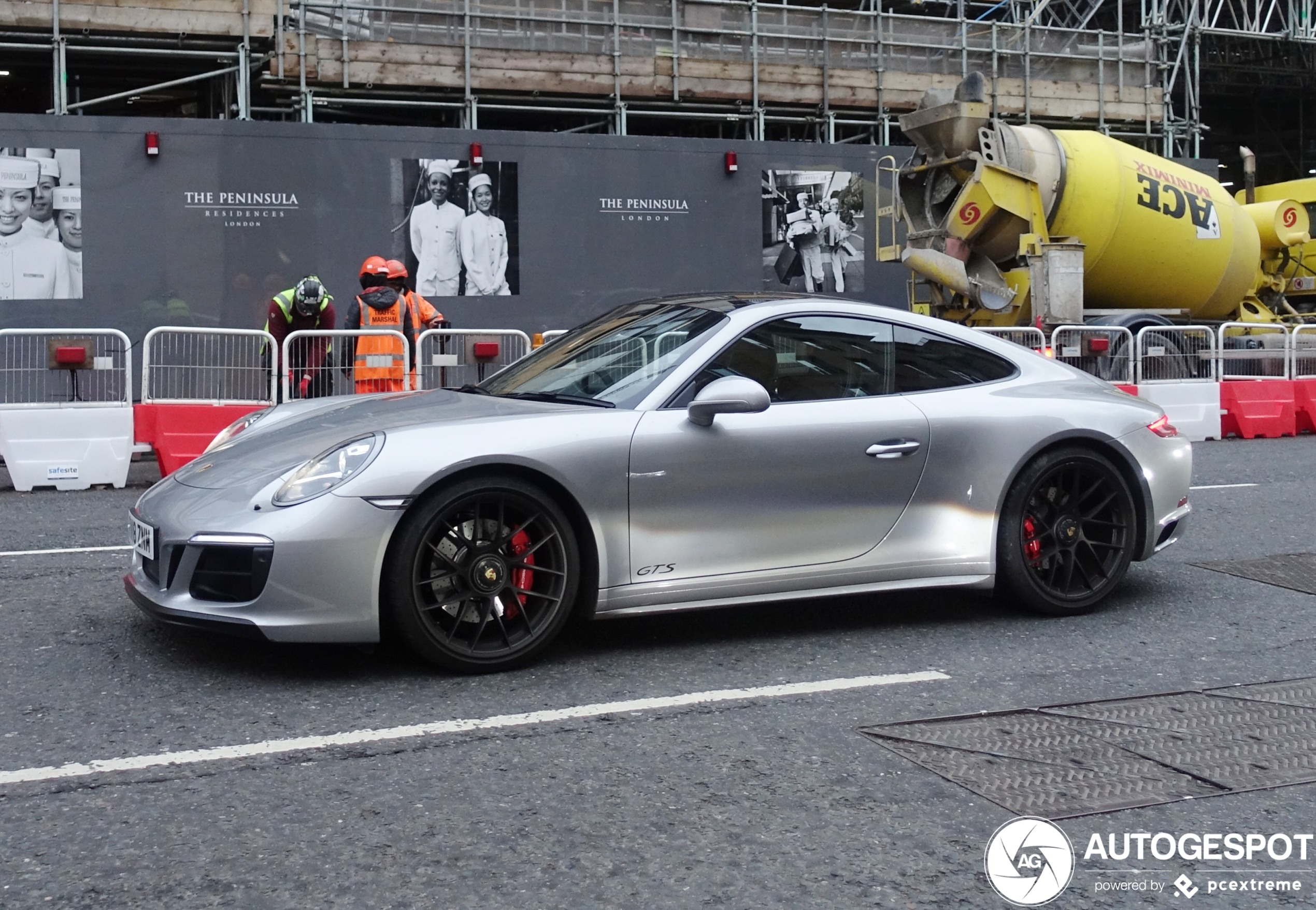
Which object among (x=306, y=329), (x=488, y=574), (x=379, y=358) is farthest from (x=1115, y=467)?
(x=306, y=329)

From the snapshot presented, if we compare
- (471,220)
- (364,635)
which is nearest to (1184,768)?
(364,635)

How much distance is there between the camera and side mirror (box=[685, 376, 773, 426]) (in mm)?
4957

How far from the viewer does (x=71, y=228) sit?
→ 16047mm

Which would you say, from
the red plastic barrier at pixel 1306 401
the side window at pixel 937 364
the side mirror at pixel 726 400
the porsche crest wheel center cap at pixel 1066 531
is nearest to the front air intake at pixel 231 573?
the side mirror at pixel 726 400

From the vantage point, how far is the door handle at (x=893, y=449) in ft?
17.5

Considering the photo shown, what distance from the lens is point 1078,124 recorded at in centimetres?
2423

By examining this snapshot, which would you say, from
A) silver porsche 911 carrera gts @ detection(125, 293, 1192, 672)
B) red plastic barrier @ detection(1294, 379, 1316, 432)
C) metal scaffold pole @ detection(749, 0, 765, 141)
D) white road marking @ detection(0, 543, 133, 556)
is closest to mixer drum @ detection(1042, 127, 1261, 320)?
red plastic barrier @ detection(1294, 379, 1316, 432)

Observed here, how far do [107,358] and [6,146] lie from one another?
21.9ft

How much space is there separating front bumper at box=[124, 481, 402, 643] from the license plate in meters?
0.12

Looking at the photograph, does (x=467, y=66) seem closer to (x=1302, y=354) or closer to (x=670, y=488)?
(x=1302, y=354)

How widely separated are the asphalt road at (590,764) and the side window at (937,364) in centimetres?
99

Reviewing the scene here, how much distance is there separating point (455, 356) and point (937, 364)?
658 cm

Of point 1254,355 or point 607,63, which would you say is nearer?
point 1254,355

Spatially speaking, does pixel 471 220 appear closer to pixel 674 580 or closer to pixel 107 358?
pixel 107 358
